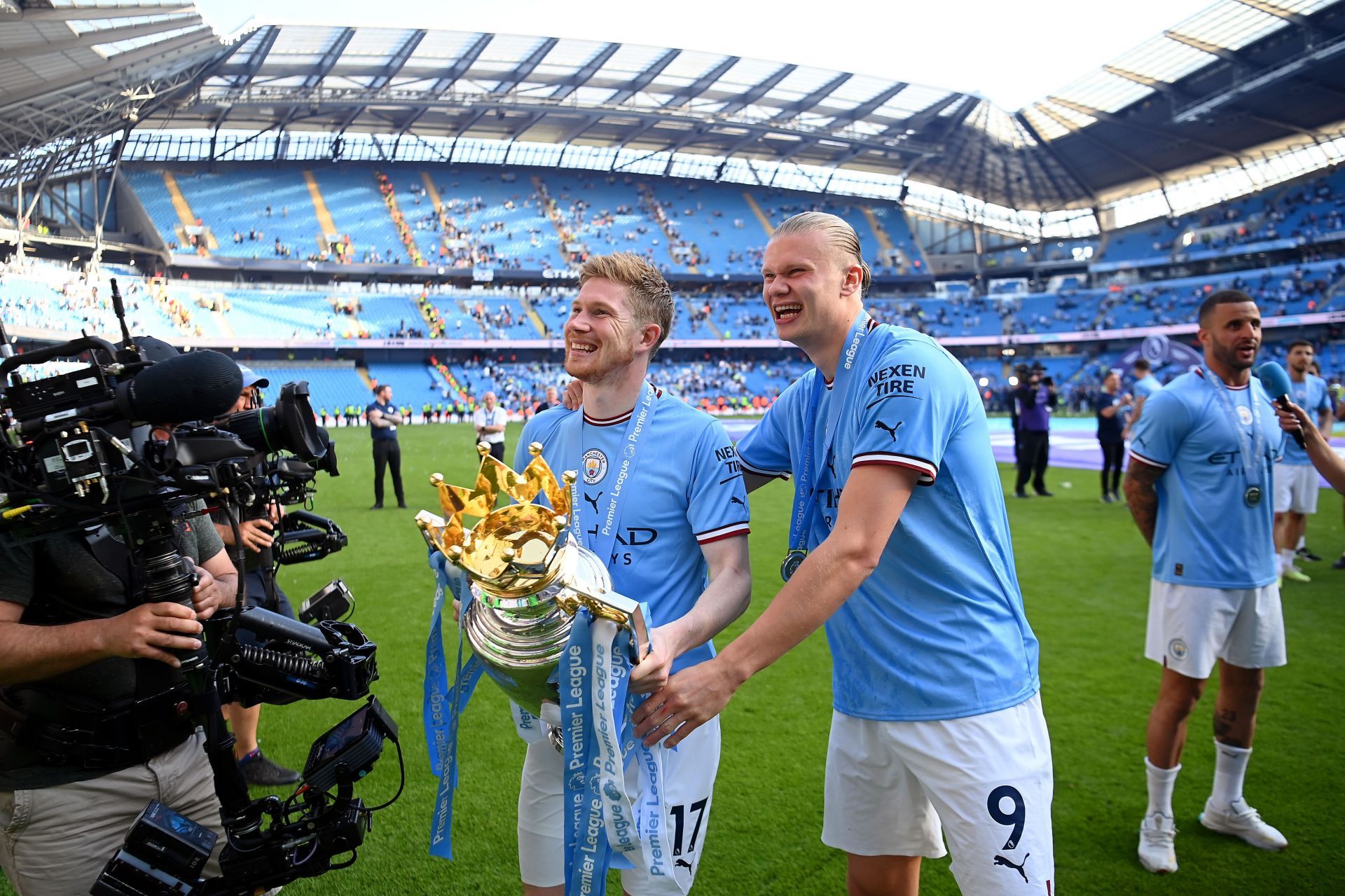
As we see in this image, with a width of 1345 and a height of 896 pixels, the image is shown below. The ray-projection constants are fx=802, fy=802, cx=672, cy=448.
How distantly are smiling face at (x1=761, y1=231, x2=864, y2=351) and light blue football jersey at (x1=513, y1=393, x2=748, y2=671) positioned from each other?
37cm

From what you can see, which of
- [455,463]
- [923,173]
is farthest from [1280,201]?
[455,463]

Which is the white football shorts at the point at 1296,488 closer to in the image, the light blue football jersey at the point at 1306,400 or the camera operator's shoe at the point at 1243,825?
the light blue football jersey at the point at 1306,400

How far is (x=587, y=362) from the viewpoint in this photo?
2.29 meters

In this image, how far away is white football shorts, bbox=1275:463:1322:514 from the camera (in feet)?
25.4

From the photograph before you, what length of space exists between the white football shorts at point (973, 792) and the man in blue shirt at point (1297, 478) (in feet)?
24.1

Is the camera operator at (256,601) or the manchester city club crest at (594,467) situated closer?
the manchester city club crest at (594,467)

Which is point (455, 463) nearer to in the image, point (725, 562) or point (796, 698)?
point (796, 698)

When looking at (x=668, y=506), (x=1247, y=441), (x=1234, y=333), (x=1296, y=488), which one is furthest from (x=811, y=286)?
(x=1296, y=488)

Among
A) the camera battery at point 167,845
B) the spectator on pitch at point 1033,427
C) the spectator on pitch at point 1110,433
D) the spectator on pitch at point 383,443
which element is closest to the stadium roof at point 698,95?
the spectator on pitch at point 383,443

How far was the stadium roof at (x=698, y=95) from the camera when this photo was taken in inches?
1121

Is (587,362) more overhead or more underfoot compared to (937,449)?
more overhead

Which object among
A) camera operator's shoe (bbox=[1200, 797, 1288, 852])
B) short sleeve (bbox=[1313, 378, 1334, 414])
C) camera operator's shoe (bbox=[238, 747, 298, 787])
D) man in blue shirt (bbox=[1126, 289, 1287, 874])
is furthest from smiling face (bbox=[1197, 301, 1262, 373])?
short sleeve (bbox=[1313, 378, 1334, 414])

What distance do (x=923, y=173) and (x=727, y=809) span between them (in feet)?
192

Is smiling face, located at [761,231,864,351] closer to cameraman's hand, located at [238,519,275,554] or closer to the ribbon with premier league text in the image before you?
the ribbon with premier league text
